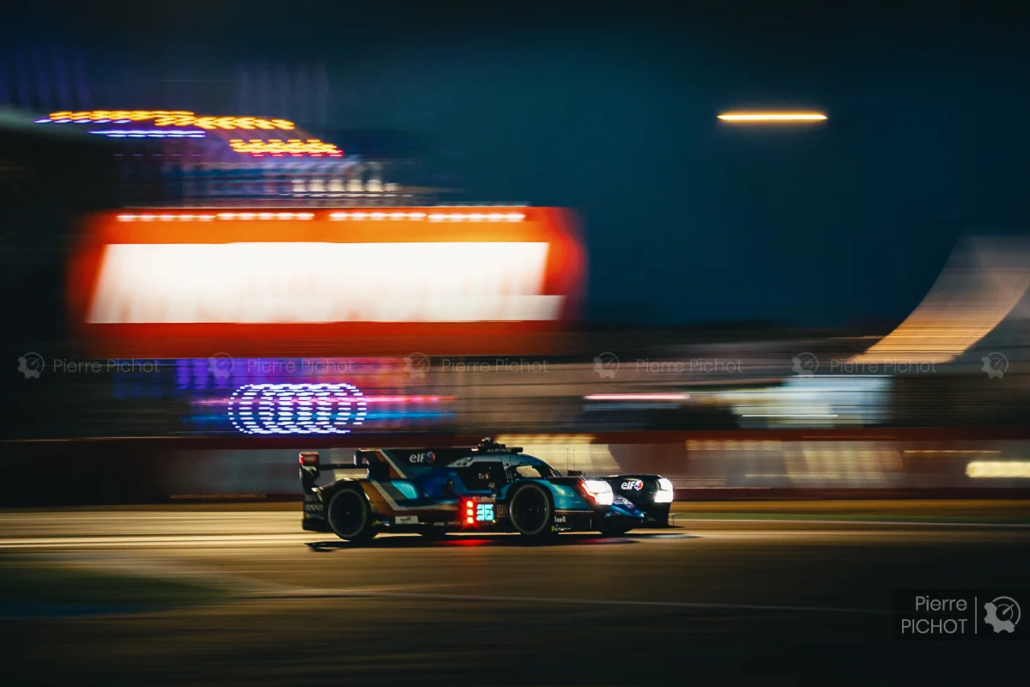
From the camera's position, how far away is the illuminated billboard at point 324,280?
93.6 feet

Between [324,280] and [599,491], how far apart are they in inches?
650

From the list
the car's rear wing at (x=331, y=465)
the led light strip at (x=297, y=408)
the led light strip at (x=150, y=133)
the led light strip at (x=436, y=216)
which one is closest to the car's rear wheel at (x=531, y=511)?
the car's rear wing at (x=331, y=465)

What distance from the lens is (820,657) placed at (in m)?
6.97

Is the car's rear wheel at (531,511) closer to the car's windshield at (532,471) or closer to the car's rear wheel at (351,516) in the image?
the car's windshield at (532,471)

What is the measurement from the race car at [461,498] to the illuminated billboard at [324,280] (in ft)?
46.9

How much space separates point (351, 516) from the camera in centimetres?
1406

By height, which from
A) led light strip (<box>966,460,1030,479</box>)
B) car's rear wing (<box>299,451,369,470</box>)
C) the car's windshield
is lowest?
led light strip (<box>966,460,1030,479</box>)

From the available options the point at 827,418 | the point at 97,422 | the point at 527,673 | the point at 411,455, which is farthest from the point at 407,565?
the point at 97,422

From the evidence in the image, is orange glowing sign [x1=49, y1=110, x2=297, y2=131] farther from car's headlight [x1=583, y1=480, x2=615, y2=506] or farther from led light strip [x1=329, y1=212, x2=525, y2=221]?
car's headlight [x1=583, y1=480, x2=615, y2=506]

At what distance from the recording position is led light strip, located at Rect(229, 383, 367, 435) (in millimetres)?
26406

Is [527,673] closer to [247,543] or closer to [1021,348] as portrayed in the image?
[247,543]

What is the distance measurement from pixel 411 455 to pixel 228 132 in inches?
753

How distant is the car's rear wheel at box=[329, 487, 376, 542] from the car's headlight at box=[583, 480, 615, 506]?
2613 millimetres

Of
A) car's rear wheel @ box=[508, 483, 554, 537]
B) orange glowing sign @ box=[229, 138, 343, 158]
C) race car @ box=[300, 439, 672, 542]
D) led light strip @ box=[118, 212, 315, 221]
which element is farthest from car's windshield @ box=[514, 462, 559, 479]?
orange glowing sign @ box=[229, 138, 343, 158]
